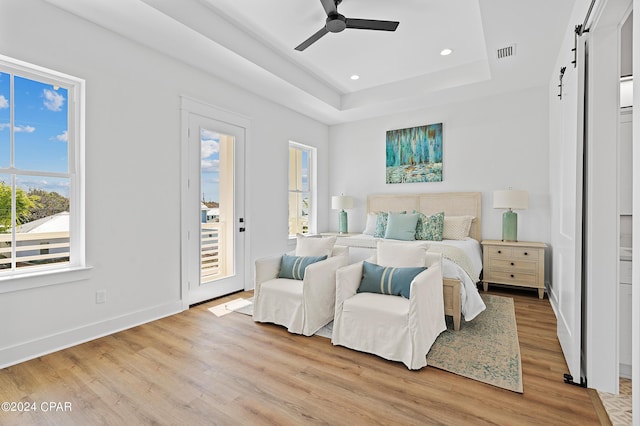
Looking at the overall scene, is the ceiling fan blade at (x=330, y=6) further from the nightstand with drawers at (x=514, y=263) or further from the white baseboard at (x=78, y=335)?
the nightstand with drawers at (x=514, y=263)

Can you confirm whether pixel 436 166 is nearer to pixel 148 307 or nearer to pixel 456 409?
pixel 456 409

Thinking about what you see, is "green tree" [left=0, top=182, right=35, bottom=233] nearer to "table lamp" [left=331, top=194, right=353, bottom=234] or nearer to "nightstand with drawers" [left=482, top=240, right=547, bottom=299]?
"table lamp" [left=331, top=194, right=353, bottom=234]

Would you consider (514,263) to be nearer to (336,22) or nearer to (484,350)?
(484,350)

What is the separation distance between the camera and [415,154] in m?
5.34

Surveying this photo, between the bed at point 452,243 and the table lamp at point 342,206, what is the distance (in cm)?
38

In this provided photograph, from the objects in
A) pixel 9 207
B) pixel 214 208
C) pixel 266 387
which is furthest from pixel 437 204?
pixel 9 207

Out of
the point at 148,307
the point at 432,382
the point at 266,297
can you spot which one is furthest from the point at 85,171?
the point at 432,382

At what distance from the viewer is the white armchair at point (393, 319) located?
2.25 meters

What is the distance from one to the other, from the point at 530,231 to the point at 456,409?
3549mm

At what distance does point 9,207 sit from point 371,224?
14.6 ft

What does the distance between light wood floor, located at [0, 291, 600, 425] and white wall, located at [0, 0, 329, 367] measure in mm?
299

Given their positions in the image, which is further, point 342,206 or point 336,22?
point 342,206

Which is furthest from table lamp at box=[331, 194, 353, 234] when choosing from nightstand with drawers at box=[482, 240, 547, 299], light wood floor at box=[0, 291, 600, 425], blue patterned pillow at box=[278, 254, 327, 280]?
light wood floor at box=[0, 291, 600, 425]

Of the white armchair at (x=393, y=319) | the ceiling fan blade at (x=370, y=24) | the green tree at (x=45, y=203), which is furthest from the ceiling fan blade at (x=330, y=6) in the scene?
the green tree at (x=45, y=203)
